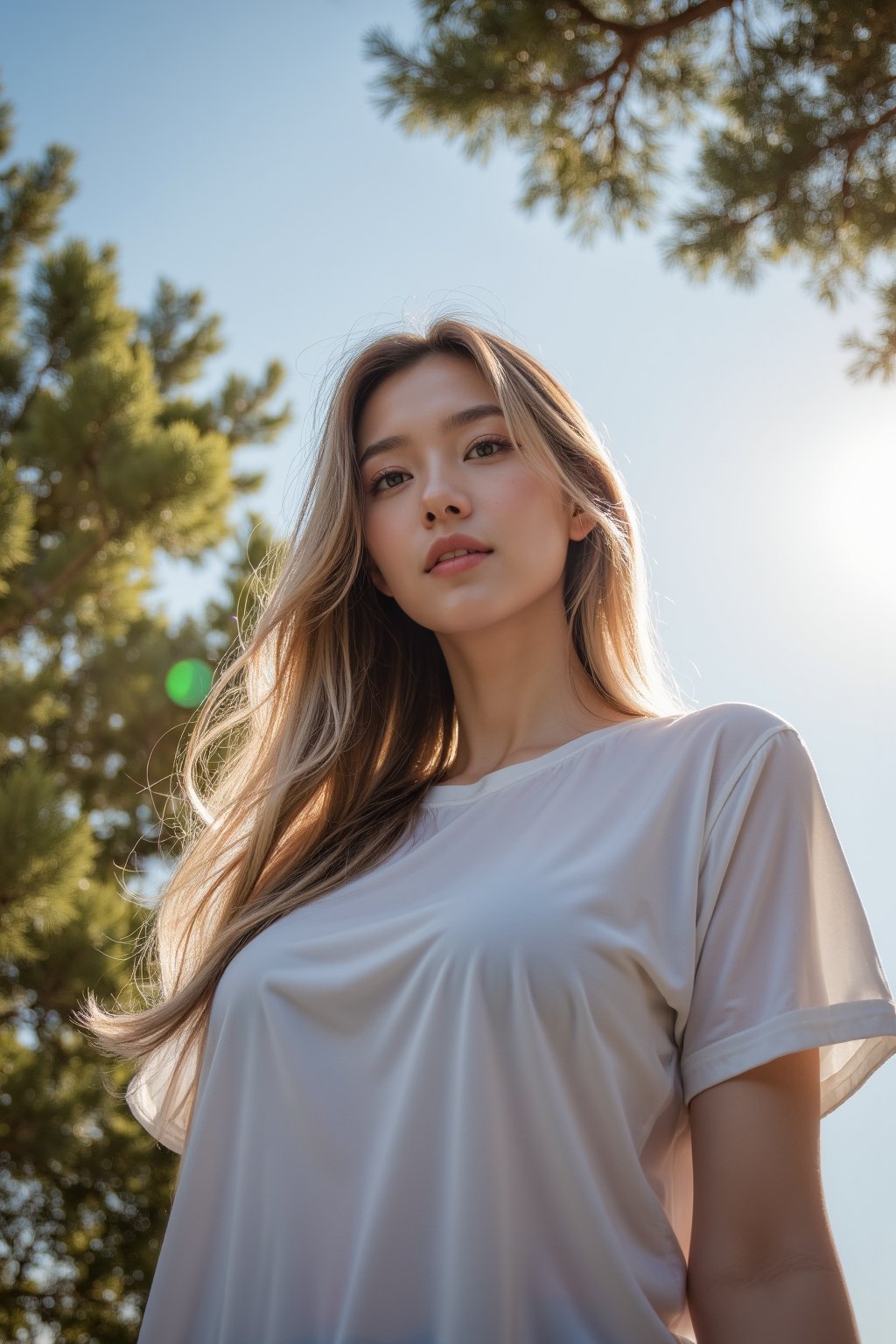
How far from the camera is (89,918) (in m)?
4.22

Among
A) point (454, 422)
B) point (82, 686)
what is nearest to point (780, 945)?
point (454, 422)

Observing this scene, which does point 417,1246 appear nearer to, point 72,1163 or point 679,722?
point 679,722

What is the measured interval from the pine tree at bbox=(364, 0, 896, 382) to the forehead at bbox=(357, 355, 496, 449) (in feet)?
6.51

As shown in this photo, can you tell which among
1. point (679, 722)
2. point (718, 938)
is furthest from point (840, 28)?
point (718, 938)

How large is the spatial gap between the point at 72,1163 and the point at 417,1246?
4570 mm

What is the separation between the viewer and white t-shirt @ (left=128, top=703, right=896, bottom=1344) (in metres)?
1.10

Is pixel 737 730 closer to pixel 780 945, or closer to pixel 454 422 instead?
pixel 780 945

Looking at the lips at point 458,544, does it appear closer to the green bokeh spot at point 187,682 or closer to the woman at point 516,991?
the woman at point 516,991

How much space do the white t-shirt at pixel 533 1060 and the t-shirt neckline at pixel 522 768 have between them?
0.38 feet

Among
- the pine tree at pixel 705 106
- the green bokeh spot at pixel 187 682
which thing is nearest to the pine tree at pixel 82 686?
the green bokeh spot at pixel 187 682

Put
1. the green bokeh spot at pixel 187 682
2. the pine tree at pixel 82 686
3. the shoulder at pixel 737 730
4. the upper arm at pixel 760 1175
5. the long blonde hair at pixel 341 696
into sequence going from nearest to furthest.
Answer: the upper arm at pixel 760 1175 < the shoulder at pixel 737 730 < the long blonde hair at pixel 341 696 < the pine tree at pixel 82 686 < the green bokeh spot at pixel 187 682

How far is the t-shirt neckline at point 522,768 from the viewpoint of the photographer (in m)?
1.48

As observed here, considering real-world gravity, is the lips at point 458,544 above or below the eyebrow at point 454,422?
below

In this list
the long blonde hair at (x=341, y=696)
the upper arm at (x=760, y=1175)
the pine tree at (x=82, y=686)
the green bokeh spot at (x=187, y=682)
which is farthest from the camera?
the green bokeh spot at (x=187, y=682)
